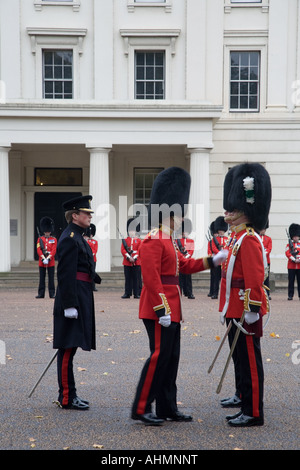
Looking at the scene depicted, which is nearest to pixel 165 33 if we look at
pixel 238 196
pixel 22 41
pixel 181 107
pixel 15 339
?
pixel 181 107

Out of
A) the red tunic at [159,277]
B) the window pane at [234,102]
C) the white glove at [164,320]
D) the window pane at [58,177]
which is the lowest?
the white glove at [164,320]

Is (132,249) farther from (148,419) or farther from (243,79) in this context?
(148,419)

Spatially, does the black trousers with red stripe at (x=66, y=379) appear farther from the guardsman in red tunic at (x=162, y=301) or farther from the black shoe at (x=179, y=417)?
the black shoe at (x=179, y=417)

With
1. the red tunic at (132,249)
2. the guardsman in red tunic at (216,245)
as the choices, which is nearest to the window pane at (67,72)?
the red tunic at (132,249)

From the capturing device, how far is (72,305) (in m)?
5.68

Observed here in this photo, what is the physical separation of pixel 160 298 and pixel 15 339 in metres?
4.65

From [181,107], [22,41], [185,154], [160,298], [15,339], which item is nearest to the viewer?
[160,298]

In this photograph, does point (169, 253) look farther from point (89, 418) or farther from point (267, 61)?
point (267, 61)

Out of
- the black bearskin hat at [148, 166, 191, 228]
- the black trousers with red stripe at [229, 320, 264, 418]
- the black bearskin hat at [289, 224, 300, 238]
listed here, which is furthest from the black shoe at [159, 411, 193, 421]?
the black bearskin hat at [289, 224, 300, 238]

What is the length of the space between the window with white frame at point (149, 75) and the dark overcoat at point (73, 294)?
15932 mm

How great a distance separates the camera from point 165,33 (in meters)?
20.7

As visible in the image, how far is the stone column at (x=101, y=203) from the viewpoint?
19.7m

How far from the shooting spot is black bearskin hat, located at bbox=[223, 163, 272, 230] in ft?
18.0

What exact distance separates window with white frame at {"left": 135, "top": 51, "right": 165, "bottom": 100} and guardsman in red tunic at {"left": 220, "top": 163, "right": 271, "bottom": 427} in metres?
16.0
